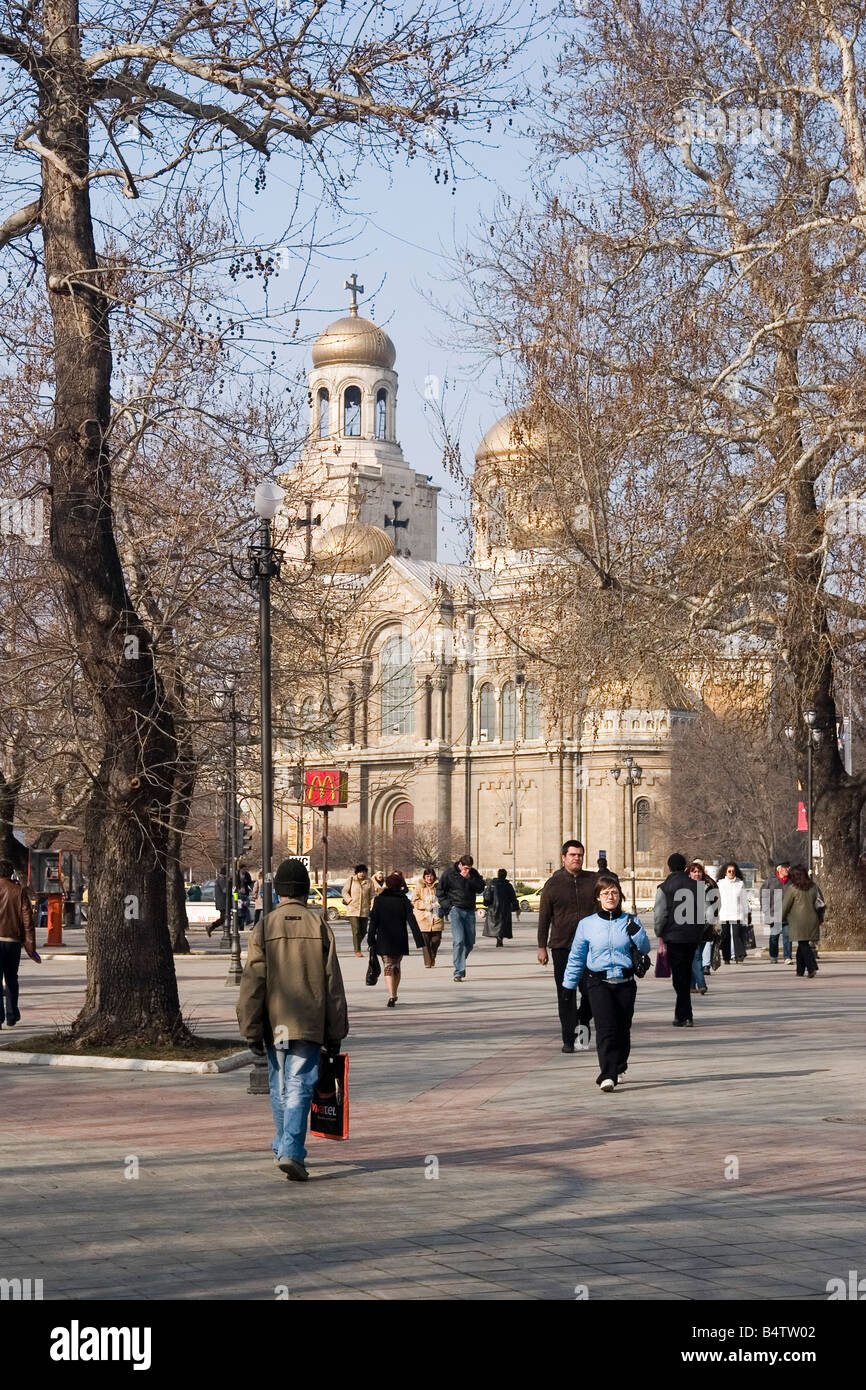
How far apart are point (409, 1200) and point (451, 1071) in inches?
242

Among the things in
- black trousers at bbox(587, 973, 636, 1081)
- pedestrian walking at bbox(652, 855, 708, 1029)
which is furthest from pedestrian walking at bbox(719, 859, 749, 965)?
black trousers at bbox(587, 973, 636, 1081)

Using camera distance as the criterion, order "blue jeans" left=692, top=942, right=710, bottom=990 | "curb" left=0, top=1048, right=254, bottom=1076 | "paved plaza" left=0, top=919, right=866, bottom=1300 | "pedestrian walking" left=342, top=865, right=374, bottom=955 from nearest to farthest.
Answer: "paved plaza" left=0, top=919, right=866, bottom=1300 < "curb" left=0, top=1048, right=254, bottom=1076 < "blue jeans" left=692, top=942, right=710, bottom=990 < "pedestrian walking" left=342, top=865, right=374, bottom=955

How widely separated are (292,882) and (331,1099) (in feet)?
4.01

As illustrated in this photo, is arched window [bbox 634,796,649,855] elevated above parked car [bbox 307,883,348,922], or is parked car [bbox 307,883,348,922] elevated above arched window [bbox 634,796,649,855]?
arched window [bbox 634,796,649,855]

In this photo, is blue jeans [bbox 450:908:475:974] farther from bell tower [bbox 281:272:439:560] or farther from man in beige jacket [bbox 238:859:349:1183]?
bell tower [bbox 281:272:439:560]

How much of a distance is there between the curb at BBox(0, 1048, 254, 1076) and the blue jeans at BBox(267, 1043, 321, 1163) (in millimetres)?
5432

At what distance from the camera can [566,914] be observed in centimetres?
1719

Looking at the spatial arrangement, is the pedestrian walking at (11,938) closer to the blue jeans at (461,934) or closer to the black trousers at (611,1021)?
the black trousers at (611,1021)

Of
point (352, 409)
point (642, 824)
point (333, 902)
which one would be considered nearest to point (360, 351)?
point (352, 409)

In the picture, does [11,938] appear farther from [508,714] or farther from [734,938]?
[508,714]

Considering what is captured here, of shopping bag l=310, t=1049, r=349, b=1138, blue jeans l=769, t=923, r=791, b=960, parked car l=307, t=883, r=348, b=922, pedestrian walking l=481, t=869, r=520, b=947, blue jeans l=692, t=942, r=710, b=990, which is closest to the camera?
shopping bag l=310, t=1049, r=349, b=1138

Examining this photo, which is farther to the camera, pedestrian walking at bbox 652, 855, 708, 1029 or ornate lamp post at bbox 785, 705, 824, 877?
ornate lamp post at bbox 785, 705, 824, 877

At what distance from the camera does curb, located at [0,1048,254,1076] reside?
52.2 feet
